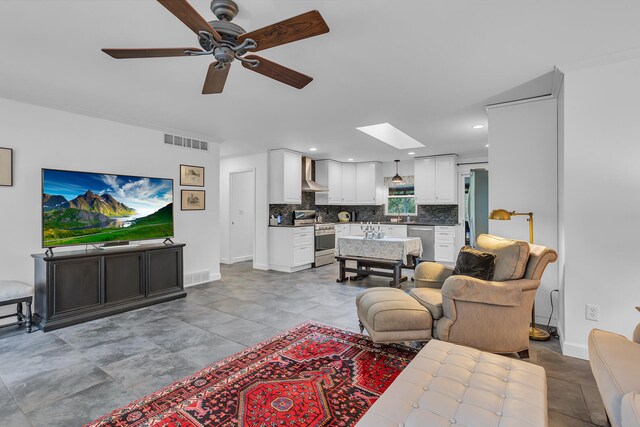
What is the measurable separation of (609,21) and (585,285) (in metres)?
1.98

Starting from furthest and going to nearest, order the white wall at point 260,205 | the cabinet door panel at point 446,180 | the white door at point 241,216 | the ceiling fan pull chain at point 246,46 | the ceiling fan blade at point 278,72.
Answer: the white door at point 241,216, the cabinet door panel at point 446,180, the white wall at point 260,205, the ceiling fan blade at point 278,72, the ceiling fan pull chain at point 246,46

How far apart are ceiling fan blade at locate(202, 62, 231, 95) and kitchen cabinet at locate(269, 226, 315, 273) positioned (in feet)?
13.3

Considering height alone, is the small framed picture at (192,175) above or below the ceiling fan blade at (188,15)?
below

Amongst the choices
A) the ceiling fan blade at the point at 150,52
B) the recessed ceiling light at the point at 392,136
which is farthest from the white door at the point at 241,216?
the ceiling fan blade at the point at 150,52

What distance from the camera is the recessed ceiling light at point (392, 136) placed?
541cm

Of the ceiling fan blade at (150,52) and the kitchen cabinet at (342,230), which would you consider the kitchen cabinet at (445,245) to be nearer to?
the kitchen cabinet at (342,230)

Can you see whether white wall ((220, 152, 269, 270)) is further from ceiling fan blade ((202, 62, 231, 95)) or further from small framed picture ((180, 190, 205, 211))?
ceiling fan blade ((202, 62, 231, 95))

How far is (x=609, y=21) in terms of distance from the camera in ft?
6.89

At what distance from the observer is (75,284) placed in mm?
3559

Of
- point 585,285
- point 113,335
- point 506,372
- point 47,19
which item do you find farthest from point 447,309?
point 47,19

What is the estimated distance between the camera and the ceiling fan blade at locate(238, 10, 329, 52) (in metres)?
1.64

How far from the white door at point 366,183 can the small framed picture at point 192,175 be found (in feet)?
14.1

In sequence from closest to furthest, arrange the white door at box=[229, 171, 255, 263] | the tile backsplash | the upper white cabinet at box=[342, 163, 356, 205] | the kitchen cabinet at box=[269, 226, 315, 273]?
the kitchen cabinet at box=[269, 226, 315, 273]
the tile backsplash
the white door at box=[229, 171, 255, 263]
the upper white cabinet at box=[342, 163, 356, 205]

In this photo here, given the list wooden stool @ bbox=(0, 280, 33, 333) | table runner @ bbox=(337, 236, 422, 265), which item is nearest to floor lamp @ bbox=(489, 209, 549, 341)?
table runner @ bbox=(337, 236, 422, 265)
